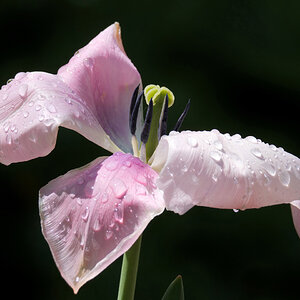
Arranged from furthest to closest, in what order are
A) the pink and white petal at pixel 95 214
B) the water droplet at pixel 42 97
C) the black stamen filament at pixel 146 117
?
the black stamen filament at pixel 146 117
the water droplet at pixel 42 97
the pink and white petal at pixel 95 214

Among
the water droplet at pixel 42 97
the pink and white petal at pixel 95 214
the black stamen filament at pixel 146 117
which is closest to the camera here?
the pink and white petal at pixel 95 214

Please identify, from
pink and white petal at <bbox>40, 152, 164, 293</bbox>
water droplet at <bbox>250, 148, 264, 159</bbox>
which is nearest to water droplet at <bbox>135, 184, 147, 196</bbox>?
pink and white petal at <bbox>40, 152, 164, 293</bbox>

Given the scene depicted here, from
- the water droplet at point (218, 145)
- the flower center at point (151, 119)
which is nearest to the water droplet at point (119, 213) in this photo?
the water droplet at point (218, 145)

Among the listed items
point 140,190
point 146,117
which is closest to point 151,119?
point 146,117

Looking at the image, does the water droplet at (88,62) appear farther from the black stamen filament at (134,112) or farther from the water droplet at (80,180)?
the water droplet at (80,180)

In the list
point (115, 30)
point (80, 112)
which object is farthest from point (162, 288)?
point (80, 112)

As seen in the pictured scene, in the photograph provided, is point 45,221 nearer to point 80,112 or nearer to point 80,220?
point 80,220
